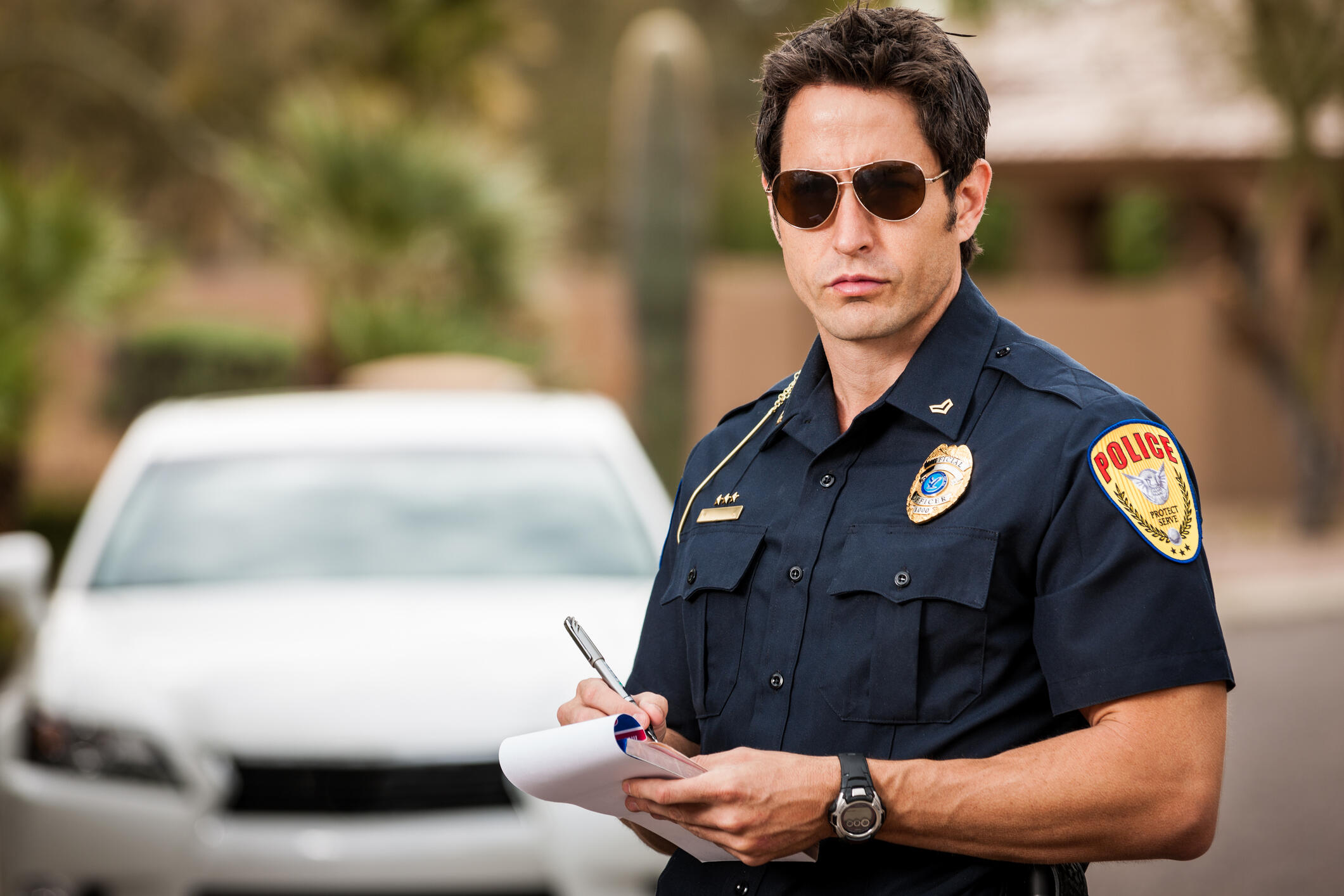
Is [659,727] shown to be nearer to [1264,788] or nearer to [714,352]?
[1264,788]

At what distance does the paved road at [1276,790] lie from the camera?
5.50 metres

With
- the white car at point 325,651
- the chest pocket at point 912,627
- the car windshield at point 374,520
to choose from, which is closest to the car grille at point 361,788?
the white car at point 325,651

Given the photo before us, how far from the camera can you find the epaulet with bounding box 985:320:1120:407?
1.88 metres

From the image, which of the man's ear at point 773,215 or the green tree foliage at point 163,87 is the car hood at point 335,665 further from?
the green tree foliage at point 163,87

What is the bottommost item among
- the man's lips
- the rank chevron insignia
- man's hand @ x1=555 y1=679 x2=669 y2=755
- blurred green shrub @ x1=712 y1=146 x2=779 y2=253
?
blurred green shrub @ x1=712 y1=146 x2=779 y2=253

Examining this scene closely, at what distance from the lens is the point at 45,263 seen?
9648 mm

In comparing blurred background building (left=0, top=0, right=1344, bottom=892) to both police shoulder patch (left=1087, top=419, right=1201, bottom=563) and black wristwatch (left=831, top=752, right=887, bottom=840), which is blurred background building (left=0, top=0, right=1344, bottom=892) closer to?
police shoulder patch (left=1087, top=419, right=1201, bottom=563)

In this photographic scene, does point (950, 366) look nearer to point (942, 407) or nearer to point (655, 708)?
point (942, 407)

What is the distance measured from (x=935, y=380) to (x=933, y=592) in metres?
0.29

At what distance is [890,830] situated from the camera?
5.88 ft

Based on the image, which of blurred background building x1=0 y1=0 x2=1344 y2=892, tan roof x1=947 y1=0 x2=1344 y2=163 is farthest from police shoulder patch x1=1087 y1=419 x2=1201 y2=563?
tan roof x1=947 y1=0 x2=1344 y2=163

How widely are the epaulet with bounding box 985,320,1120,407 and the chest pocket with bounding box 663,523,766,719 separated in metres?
0.37

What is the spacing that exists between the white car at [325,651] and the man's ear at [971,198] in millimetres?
1977

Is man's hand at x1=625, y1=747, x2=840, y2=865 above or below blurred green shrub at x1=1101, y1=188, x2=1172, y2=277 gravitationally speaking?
above
